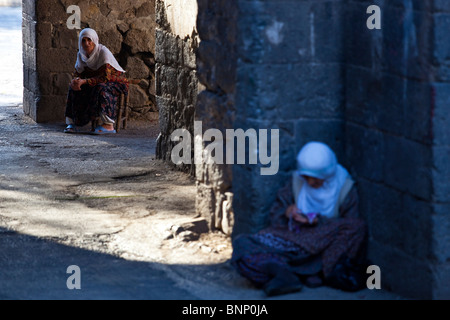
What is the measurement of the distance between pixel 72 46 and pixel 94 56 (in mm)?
728

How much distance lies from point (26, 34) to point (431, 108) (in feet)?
26.2

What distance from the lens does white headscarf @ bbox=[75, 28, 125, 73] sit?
975cm

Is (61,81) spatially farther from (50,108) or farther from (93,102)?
(93,102)

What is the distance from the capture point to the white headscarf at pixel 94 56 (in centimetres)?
975

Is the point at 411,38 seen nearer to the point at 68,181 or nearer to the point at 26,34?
the point at 68,181

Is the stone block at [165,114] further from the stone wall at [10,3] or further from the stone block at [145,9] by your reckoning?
the stone wall at [10,3]

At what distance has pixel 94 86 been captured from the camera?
988 centimetres

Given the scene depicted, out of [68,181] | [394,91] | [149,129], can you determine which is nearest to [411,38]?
[394,91]

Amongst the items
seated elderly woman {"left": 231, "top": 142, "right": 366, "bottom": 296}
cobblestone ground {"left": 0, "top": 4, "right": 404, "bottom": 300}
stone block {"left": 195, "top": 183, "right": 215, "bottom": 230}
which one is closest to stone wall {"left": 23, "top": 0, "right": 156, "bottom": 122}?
cobblestone ground {"left": 0, "top": 4, "right": 404, "bottom": 300}

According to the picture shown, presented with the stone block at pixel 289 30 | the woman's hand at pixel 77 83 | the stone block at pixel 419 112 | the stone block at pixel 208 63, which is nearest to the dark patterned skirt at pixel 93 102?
the woman's hand at pixel 77 83

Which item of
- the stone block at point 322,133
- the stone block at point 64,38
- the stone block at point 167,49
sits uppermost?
the stone block at point 64,38

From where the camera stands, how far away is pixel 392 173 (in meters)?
4.32

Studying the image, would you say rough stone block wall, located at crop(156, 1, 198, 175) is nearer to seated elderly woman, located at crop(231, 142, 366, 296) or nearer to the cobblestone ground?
the cobblestone ground

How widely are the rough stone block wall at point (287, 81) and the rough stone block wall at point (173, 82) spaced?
2.24 meters
